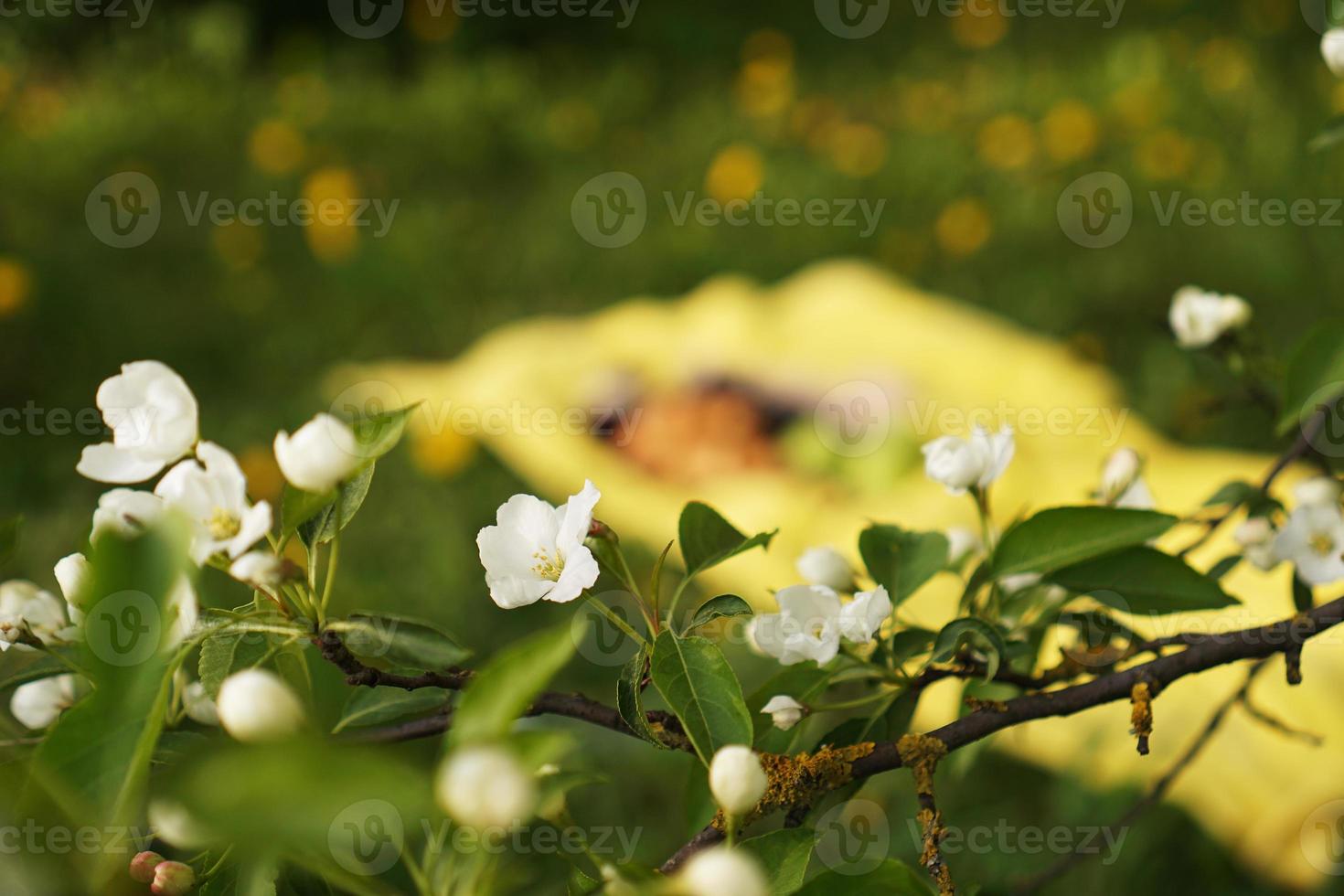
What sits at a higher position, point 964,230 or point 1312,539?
point 1312,539

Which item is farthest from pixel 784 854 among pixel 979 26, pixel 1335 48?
pixel 979 26

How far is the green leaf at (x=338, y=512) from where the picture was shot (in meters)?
0.36

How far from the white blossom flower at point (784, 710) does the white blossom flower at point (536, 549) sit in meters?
0.08

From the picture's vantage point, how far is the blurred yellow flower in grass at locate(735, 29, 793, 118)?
107 inches

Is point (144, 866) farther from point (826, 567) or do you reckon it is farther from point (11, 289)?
point (11, 289)

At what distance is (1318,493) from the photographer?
0.55m

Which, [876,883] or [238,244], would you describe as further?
[238,244]

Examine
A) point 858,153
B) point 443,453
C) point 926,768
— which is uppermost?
point 926,768

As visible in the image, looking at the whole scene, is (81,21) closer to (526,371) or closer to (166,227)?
(166,227)

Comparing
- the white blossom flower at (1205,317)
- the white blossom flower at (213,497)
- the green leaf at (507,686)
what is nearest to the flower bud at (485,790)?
the green leaf at (507,686)

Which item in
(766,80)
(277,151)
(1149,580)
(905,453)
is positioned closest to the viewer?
(1149,580)

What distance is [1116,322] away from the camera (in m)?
1.91

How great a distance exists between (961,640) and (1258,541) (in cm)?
21

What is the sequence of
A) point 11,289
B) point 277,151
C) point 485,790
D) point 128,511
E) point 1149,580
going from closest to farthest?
point 485,790
point 128,511
point 1149,580
point 11,289
point 277,151
